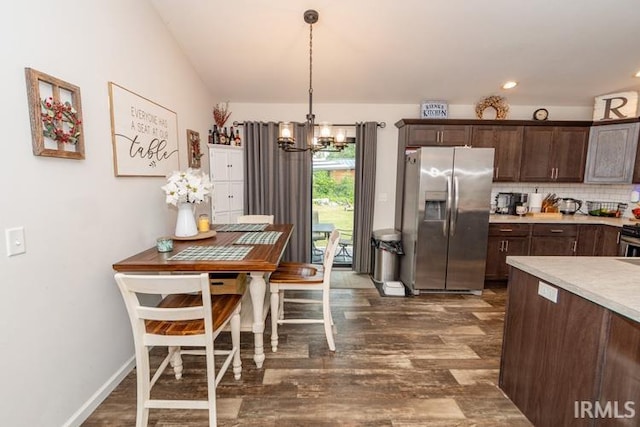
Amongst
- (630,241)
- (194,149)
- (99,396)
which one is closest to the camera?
(99,396)

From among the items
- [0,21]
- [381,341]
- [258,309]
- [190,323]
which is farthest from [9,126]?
[381,341]

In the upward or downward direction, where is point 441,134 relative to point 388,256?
upward

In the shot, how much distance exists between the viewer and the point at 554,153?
3.97 m

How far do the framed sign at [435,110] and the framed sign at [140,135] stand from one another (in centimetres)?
320

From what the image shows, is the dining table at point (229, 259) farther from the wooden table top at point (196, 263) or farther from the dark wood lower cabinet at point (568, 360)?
the dark wood lower cabinet at point (568, 360)

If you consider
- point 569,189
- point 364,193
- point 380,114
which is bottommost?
point 364,193

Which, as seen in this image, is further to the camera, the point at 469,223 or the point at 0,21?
the point at 469,223

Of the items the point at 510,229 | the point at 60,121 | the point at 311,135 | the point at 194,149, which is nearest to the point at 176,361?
the point at 60,121

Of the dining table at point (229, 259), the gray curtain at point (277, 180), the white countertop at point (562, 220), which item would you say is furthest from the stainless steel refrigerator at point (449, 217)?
the dining table at point (229, 259)

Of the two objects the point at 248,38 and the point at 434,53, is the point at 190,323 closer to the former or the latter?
the point at 248,38

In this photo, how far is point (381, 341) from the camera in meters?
2.59

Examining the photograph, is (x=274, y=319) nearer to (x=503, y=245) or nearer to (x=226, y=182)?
(x=226, y=182)

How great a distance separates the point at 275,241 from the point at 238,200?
1.96 m

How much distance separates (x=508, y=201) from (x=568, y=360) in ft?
11.0
